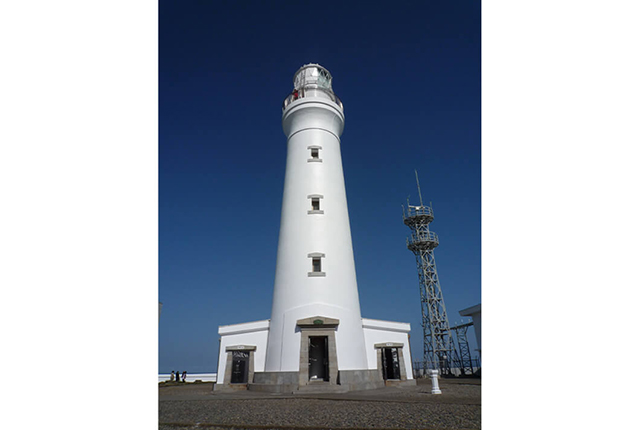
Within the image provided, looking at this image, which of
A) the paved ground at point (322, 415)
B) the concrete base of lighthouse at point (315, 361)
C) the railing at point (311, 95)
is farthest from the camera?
the railing at point (311, 95)

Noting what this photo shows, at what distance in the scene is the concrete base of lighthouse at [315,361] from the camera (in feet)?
40.3

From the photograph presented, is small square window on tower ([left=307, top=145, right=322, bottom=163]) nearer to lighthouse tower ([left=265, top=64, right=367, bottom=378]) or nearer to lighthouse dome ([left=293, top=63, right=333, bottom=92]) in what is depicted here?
lighthouse tower ([left=265, top=64, right=367, bottom=378])

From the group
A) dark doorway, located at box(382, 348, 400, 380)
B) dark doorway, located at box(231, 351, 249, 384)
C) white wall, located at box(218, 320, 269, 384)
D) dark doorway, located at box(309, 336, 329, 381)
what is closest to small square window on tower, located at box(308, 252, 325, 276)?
white wall, located at box(218, 320, 269, 384)

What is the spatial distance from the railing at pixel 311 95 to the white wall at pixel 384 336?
1100 cm

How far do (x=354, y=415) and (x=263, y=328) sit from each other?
27.6ft

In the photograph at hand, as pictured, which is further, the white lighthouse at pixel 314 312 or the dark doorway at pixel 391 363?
the dark doorway at pixel 391 363

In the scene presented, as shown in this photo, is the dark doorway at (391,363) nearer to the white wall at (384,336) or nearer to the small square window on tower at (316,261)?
the white wall at (384,336)

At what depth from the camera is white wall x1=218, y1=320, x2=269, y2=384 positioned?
→ 13859 millimetres

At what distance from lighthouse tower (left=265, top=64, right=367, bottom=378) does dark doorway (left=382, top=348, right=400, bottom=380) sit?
1.42 meters

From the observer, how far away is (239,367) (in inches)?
552

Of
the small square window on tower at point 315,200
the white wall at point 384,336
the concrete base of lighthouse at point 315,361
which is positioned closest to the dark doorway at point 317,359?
the concrete base of lighthouse at point 315,361

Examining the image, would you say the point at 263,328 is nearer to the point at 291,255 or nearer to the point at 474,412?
the point at 291,255

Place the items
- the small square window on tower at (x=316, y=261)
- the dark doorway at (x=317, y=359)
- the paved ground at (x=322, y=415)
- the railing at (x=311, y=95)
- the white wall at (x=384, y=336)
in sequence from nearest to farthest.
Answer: the paved ground at (x=322, y=415) < the small square window on tower at (x=316, y=261) < the white wall at (x=384, y=336) < the dark doorway at (x=317, y=359) < the railing at (x=311, y=95)

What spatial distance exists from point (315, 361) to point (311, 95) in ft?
42.1
